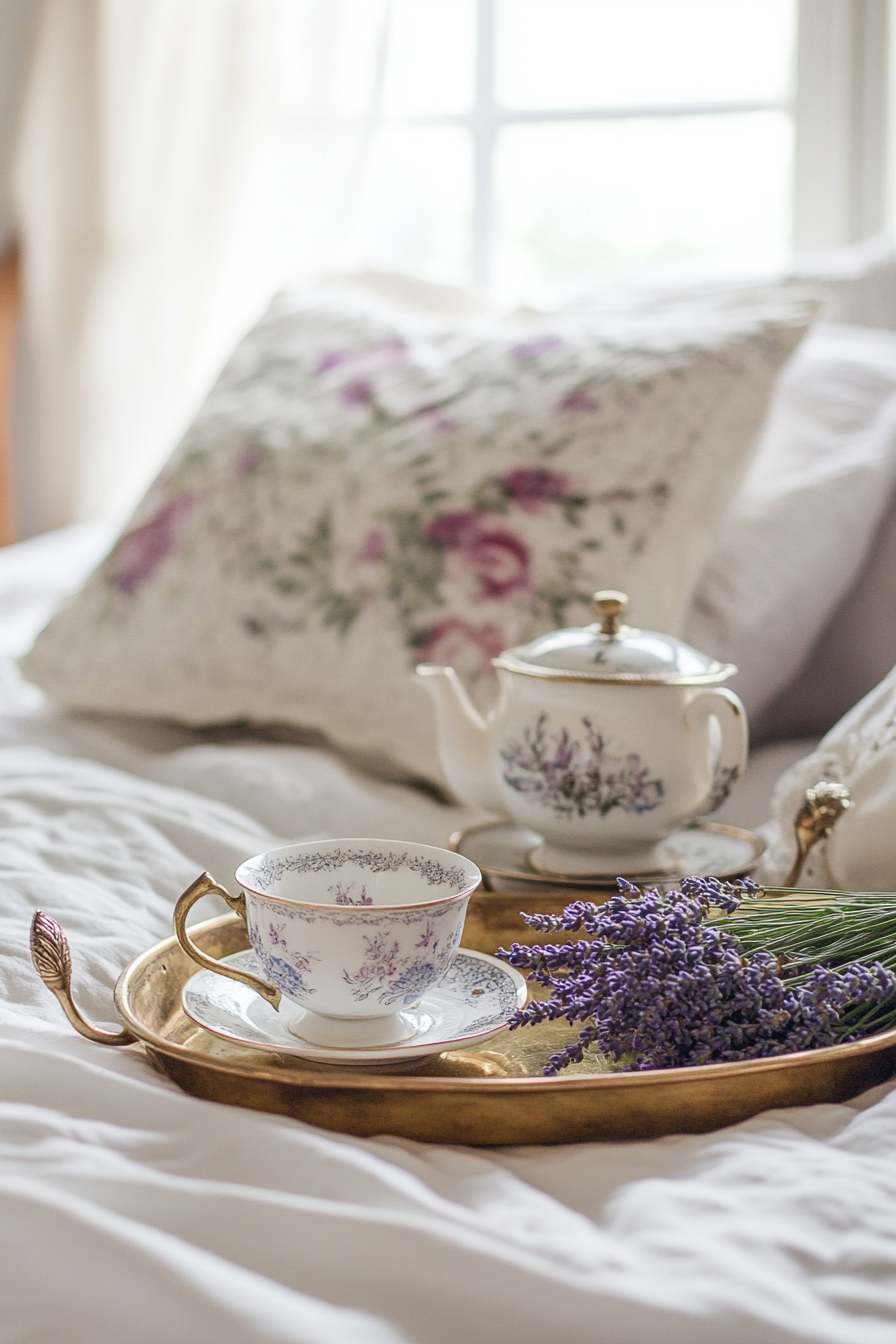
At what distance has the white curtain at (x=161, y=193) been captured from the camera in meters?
2.06

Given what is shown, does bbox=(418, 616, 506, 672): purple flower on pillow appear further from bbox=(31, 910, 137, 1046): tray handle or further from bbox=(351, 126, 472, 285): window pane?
bbox=(351, 126, 472, 285): window pane

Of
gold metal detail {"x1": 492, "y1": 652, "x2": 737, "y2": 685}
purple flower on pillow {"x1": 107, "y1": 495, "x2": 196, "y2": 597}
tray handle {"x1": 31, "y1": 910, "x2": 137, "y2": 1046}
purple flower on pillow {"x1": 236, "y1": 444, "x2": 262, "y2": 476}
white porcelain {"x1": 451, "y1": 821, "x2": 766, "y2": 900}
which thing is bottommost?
white porcelain {"x1": 451, "y1": 821, "x2": 766, "y2": 900}

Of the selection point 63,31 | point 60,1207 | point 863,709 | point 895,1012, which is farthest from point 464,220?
point 60,1207

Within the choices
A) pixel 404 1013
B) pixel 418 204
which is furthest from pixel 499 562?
pixel 418 204

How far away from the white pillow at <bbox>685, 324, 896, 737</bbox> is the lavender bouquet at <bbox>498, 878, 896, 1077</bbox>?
49 cm

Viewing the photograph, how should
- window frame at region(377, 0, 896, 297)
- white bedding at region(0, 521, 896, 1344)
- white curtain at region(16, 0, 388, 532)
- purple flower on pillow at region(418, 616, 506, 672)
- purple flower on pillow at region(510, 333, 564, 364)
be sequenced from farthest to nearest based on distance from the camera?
white curtain at region(16, 0, 388, 532)
window frame at region(377, 0, 896, 297)
purple flower on pillow at region(510, 333, 564, 364)
purple flower on pillow at region(418, 616, 506, 672)
white bedding at region(0, 521, 896, 1344)

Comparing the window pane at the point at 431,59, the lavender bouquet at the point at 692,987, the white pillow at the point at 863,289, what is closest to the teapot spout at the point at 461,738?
the lavender bouquet at the point at 692,987

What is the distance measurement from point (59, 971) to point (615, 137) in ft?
6.11

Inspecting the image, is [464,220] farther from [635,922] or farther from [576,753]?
[635,922]

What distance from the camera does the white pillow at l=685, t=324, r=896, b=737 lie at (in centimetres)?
103

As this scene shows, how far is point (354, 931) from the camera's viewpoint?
1.70 feet

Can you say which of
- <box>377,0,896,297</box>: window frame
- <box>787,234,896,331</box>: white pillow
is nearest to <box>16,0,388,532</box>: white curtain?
<box>377,0,896,297</box>: window frame

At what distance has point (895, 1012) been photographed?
0.55m

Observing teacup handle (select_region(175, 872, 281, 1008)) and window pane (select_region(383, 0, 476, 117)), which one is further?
window pane (select_region(383, 0, 476, 117))
